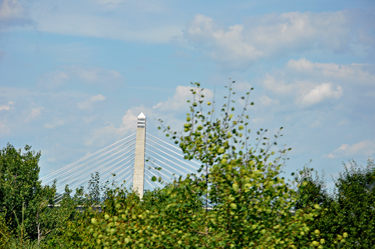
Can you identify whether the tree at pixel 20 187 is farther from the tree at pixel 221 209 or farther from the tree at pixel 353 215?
the tree at pixel 221 209

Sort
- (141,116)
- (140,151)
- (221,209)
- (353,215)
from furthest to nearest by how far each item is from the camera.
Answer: (141,116), (140,151), (353,215), (221,209)

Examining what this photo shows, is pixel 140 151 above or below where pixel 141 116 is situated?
below

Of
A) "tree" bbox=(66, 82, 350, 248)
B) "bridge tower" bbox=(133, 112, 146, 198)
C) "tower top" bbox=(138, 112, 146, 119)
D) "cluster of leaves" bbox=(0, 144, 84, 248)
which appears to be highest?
"tower top" bbox=(138, 112, 146, 119)

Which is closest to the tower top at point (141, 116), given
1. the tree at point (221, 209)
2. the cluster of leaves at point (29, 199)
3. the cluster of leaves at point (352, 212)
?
the cluster of leaves at point (29, 199)

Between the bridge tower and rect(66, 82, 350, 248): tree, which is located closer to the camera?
rect(66, 82, 350, 248): tree

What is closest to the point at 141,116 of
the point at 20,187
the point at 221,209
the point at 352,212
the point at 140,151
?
the point at 140,151

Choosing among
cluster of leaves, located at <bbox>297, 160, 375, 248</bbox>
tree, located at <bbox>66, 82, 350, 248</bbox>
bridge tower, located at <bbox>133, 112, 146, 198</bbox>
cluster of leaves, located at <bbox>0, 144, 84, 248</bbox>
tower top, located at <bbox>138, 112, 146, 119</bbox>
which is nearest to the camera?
tree, located at <bbox>66, 82, 350, 248</bbox>

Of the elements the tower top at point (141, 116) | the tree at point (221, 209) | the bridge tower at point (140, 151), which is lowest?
the tree at point (221, 209)

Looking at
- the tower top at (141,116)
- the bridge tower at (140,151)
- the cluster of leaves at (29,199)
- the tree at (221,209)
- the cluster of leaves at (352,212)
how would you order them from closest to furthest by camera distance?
the tree at (221,209)
the cluster of leaves at (352,212)
the cluster of leaves at (29,199)
the bridge tower at (140,151)
the tower top at (141,116)

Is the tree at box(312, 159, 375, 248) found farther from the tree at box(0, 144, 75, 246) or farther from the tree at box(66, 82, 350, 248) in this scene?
the tree at box(0, 144, 75, 246)

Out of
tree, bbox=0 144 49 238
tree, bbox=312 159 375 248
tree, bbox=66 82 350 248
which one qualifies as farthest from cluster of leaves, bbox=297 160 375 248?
tree, bbox=0 144 49 238

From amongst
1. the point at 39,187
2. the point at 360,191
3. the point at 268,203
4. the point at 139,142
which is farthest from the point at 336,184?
the point at 39,187

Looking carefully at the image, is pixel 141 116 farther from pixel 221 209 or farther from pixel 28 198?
pixel 221 209

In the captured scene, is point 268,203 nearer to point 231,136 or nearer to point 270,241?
point 270,241
